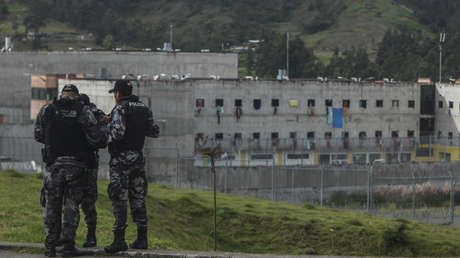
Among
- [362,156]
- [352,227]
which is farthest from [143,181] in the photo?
[362,156]

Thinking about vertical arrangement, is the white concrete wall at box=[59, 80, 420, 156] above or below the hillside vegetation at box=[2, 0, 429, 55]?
below

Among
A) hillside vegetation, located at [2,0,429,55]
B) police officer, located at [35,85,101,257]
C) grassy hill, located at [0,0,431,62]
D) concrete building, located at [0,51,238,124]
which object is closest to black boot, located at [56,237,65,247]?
police officer, located at [35,85,101,257]

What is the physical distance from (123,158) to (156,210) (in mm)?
9125

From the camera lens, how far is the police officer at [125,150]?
12.3 meters

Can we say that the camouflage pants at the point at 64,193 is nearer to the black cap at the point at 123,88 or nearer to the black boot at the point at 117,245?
the black boot at the point at 117,245

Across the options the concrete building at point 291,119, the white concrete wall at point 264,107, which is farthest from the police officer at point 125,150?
the concrete building at point 291,119

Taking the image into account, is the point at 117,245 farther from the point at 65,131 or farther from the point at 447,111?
the point at 447,111

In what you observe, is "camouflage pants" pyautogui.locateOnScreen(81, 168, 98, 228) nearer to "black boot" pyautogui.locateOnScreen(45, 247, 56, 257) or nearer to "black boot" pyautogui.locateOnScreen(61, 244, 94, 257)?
"black boot" pyautogui.locateOnScreen(61, 244, 94, 257)

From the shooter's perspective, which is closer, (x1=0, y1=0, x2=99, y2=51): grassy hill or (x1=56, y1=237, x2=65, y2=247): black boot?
(x1=56, y1=237, x2=65, y2=247): black boot

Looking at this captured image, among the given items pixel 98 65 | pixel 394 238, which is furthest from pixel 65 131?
pixel 98 65

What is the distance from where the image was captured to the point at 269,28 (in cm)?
15525

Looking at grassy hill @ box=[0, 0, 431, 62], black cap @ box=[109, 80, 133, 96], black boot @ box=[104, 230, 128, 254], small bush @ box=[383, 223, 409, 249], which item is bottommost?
small bush @ box=[383, 223, 409, 249]

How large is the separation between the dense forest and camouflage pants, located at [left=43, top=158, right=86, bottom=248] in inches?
3086

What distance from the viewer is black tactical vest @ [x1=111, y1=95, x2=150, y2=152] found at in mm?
12344
